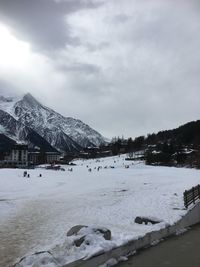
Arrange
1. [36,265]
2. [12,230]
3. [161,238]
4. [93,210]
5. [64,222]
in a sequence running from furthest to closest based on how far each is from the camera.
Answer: [93,210], [64,222], [12,230], [161,238], [36,265]

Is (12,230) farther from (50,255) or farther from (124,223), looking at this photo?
(50,255)

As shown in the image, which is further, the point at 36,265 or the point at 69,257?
the point at 69,257

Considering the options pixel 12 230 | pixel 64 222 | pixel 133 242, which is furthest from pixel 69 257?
pixel 64 222

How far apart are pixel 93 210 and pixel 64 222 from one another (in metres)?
4.79

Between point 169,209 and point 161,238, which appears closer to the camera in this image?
point 161,238

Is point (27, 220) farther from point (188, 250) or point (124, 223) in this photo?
point (188, 250)

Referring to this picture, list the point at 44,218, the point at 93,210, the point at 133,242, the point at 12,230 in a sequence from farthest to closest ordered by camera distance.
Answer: the point at 93,210
the point at 44,218
the point at 12,230
the point at 133,242

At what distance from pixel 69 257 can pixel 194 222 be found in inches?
443

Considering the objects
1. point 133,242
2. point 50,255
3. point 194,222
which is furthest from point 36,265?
point 194,222

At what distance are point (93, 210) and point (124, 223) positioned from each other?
6474 millimetres

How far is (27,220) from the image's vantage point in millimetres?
21531

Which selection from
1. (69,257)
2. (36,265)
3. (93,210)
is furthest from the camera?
(93,210)

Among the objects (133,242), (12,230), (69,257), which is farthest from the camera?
(12,230)

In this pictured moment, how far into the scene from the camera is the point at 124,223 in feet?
62.3
